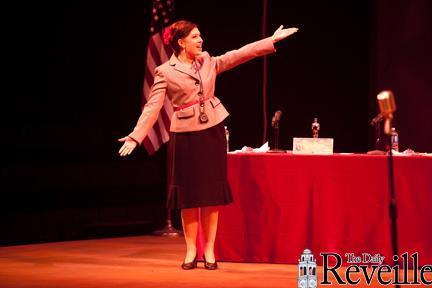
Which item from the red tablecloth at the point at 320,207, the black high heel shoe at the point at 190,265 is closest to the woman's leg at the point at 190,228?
the black high heel shoe at the point at 190,265

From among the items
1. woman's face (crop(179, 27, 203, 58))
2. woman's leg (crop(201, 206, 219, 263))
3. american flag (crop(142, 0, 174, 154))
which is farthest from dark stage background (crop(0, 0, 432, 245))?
woman's face (crop(179, 27, 203, 58))

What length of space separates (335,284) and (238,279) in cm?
59

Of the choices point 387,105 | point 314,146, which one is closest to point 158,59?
point 314,146

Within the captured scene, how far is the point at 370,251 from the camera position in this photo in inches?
240

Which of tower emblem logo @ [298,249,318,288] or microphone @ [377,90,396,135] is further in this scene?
tower emblem logo @ [298,249,318,288]

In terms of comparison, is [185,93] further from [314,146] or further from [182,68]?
[314,146]

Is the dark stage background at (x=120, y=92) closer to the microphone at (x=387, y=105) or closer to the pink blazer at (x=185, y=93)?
the pink blazer at (x=185, y=93)

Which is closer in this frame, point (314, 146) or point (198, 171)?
point (198, 171)

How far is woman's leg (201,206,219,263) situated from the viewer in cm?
599

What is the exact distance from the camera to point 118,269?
609 cm

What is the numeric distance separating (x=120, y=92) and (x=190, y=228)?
2.80m

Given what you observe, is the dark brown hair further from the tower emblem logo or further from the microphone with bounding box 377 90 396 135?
the microphone with bounding box 377 90 396 135

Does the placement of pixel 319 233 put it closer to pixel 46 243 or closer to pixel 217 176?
pixel 217 176

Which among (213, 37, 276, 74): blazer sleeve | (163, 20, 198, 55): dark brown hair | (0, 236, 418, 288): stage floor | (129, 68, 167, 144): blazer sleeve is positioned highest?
(163, 20, 198, 55): dark brown hair
